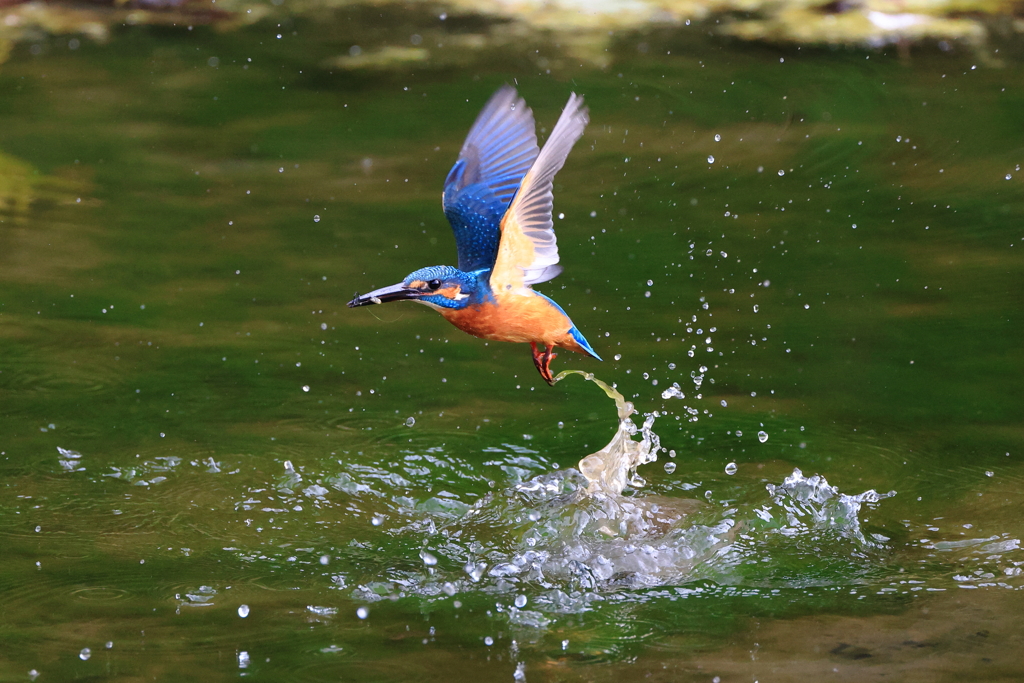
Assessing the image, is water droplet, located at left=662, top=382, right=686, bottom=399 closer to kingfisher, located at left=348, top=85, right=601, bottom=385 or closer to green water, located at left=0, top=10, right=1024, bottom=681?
green water, located at left=0, top=10, right=1024, bottom=681

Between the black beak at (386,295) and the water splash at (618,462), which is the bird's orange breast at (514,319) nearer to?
the black beak at (386,295)

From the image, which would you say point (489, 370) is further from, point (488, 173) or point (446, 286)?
point (446, 286)

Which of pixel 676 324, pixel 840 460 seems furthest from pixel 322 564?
pixel 676 324

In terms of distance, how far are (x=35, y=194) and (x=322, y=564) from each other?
388cm

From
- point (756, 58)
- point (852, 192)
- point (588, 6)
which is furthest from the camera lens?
point (588, 6)

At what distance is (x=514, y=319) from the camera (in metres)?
2.62

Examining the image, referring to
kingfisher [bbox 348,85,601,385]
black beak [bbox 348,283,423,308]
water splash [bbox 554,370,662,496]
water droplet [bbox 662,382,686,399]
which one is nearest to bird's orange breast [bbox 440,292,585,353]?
kingfisher [bbox 348,85,601,385]

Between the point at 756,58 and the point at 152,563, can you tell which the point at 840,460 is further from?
the point at 756,58

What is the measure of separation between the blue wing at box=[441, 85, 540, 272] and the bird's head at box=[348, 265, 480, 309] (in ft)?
0.83

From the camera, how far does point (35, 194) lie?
6.09 meters

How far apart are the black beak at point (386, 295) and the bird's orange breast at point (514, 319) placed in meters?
0.10

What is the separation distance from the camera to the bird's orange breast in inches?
101

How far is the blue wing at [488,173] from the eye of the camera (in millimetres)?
2824

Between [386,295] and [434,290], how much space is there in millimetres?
111
